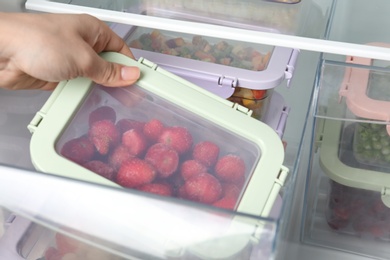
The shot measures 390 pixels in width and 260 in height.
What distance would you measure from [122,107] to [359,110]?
17.1 inches

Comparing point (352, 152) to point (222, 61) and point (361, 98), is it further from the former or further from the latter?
point (222, 61)

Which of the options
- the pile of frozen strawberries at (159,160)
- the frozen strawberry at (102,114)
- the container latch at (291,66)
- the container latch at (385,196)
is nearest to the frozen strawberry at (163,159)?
the pile of frozen strawberries at (159,160)

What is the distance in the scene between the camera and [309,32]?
1232 mm

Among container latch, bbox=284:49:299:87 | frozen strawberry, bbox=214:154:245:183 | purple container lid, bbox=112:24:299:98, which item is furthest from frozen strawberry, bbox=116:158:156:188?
container latch, bbox=284:49:299:87

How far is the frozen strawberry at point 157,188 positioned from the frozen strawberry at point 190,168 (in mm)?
34

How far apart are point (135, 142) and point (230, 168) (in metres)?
0.16

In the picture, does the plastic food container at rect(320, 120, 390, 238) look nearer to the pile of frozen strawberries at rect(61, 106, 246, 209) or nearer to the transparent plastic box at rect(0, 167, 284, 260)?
the pile of frozen strawberries at rect(61, 106, 246, 209)

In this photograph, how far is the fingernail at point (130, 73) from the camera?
99cm

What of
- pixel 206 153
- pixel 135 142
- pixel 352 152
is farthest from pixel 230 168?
pixel 352 152

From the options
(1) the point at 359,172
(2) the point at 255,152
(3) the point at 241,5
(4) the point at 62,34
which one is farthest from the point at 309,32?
(4) the point at 62,34

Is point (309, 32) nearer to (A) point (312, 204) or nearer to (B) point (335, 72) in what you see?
(B) point (335, 72)

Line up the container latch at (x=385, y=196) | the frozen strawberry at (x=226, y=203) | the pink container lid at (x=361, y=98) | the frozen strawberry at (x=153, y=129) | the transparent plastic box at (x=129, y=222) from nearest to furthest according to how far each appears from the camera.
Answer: the transparent plastic box at (x=129, y=222) → the frozen strawberry at (x=226, y=203) → the frozen strawberry at (x=153, y=129) → the pink container lid at (x=361, y=98) → the container latch at (x=385, y=196)

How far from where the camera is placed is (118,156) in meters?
0.91

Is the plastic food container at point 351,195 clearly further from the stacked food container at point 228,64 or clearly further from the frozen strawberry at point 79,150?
the frozen strawberry at point 79,150
